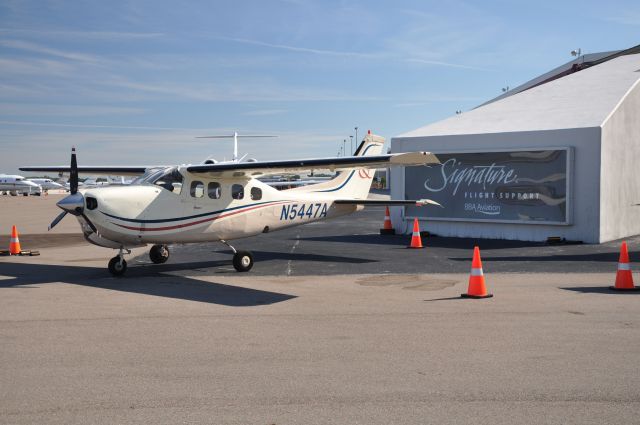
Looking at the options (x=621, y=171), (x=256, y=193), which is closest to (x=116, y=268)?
(x=256, y=193)

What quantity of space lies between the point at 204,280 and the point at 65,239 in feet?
37.1

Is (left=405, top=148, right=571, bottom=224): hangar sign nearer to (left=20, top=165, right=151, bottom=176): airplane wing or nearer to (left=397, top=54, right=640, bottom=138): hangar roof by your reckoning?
(left=397, top=54, right=640, bottom=138): hangar roof

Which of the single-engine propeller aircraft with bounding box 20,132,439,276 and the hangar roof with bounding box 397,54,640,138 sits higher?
the hangar roof with bounding box 397,54,640,138

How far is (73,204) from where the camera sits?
11.8m

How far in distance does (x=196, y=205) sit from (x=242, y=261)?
1.51 metres

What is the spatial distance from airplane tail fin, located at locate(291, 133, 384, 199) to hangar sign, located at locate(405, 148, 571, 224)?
2925 mm

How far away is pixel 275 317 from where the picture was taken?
8859mm

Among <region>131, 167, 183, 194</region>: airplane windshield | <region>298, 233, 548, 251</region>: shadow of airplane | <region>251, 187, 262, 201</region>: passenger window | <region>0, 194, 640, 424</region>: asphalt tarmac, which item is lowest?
<region>0, 194, 640, 424</region>: asphalt tarmac

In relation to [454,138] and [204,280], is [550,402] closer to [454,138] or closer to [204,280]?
[204,280]

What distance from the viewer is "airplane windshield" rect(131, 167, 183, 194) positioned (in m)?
13.3

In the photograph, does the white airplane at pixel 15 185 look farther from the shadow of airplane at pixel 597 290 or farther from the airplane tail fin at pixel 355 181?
the shadow of airplane at pixel 597 290

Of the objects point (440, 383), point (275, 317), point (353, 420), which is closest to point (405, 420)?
point (353, 420)

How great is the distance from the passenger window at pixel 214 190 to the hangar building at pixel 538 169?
9023 millimetres

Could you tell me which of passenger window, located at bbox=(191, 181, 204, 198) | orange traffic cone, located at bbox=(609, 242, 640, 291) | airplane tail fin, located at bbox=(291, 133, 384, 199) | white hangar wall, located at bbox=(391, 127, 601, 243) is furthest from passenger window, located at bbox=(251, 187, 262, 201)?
white hangar wall, located at bbox=(391, 127, 601, 243)
